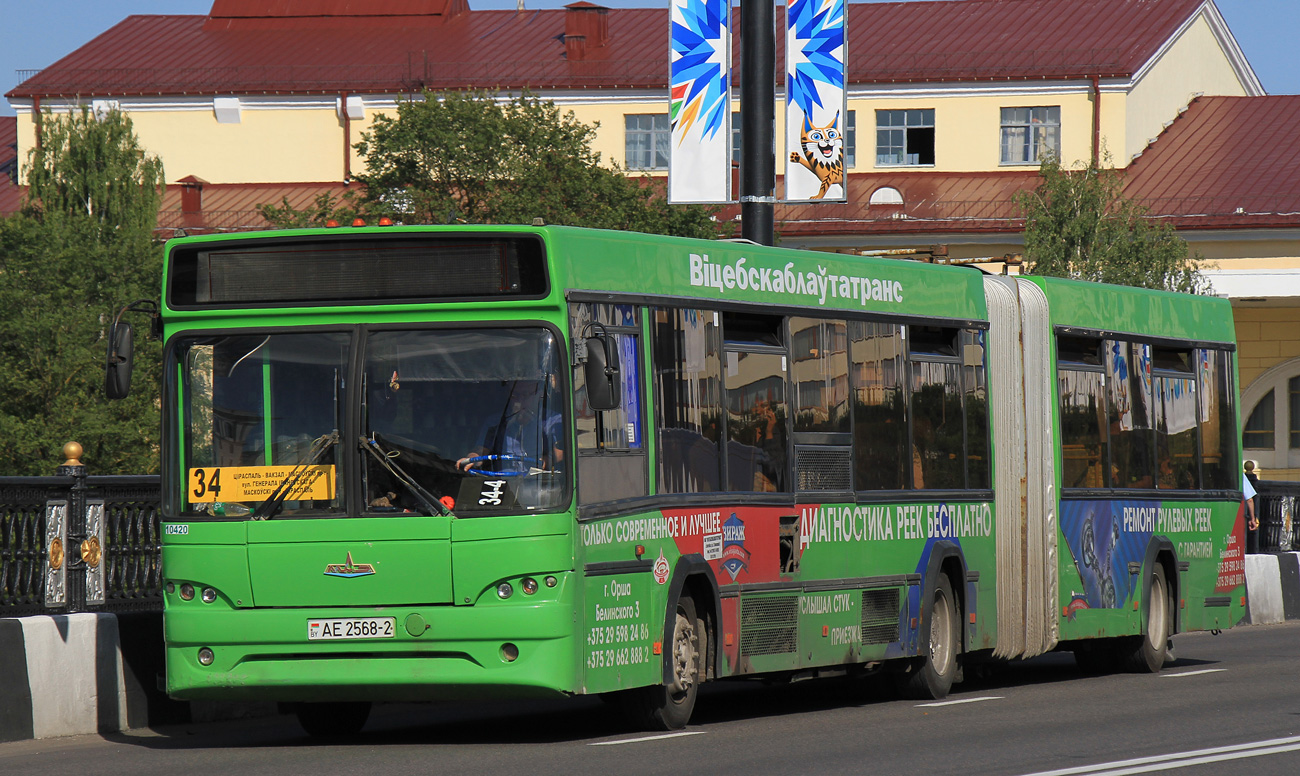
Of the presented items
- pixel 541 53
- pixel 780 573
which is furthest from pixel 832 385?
pixel 541 53

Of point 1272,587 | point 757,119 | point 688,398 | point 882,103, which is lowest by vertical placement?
point 1272,587

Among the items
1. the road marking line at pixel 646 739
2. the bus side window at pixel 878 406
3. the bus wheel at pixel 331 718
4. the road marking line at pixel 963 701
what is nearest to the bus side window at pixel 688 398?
the road marking line at pixel 646 739

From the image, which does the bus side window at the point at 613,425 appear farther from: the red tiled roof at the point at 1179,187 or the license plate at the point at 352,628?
the red tiled roof at the point at 1179,187

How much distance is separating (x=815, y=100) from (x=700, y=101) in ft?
3.42

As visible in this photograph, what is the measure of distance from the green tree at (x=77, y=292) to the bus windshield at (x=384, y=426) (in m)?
31.3

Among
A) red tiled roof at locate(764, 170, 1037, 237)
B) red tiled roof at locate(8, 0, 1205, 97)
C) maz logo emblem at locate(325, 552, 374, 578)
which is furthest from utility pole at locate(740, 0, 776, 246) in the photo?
red tiled roof at locate(8, 0, 1205, 97)

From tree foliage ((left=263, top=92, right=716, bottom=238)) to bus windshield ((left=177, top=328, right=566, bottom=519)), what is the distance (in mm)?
31693

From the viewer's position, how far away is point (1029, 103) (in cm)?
5484

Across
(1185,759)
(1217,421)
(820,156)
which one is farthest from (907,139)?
(1185,759)

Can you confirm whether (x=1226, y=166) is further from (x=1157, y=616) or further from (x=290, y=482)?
(x=290, y=482)

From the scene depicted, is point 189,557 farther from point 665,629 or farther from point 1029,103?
point 1029,103

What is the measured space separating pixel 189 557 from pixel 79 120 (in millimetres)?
42337

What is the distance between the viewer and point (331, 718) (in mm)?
12023

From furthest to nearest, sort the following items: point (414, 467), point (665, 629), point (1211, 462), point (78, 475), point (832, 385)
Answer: point (1211, 462)
point (832, 385)
point (78, 475)
point (665, 629)
point (414, 467)
